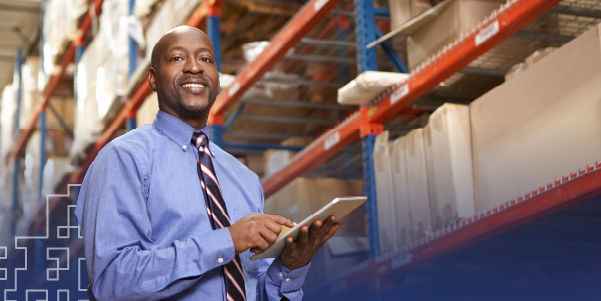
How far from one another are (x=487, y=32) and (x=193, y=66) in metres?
2.24

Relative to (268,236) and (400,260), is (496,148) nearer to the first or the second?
(400,260)

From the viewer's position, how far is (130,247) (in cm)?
128

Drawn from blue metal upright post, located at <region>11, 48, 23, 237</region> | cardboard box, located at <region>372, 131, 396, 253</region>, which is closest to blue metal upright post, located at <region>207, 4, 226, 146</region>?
cardboard box, located at <region>372, 131, 396, 253</region>

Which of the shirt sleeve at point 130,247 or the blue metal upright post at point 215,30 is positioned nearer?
the shirt sleeve at point 130,247

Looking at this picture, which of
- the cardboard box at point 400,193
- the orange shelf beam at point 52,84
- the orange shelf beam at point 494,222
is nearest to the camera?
the orange shelf beam at point 494,222

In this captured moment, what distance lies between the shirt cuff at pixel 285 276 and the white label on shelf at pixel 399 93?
8.78 ft

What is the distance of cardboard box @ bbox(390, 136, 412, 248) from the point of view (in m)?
4.19

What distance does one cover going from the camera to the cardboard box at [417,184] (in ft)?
13.1

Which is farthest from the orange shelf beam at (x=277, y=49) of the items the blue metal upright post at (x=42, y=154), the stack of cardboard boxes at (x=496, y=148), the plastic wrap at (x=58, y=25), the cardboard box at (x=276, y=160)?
the blue metal upright post at (x=42, y=154)

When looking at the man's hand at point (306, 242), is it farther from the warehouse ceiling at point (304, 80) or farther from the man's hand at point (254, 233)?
the warehouse ceiling at point (304, 80)

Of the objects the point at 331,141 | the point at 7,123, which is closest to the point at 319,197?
the point at 331,141

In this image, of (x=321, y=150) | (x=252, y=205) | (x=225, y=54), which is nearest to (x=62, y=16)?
(x=225, y=54)

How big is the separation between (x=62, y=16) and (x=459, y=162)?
7.14m

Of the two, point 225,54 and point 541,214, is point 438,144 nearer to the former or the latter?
point 541,214
